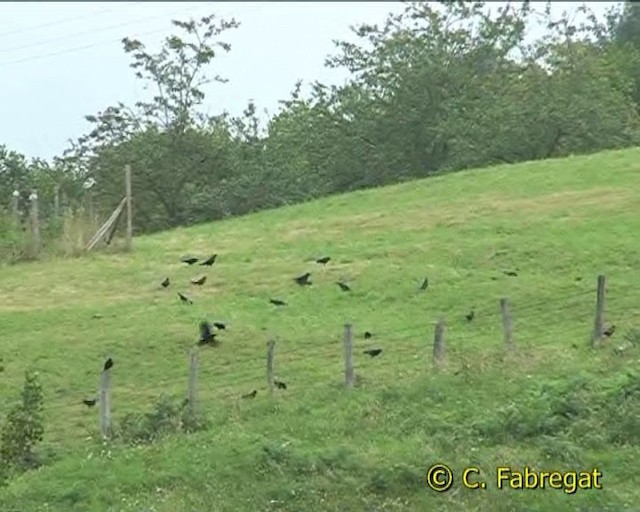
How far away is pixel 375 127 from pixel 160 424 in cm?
3444

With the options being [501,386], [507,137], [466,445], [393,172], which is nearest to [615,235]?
[501,386]

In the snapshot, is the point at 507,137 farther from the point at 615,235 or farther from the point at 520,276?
the point at 520,276

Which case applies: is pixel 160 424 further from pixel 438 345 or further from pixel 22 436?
pixel 438 345

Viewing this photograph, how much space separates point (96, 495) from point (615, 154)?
26.7 m

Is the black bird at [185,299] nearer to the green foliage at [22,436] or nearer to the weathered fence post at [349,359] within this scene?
the weathered fence post at [349,359]

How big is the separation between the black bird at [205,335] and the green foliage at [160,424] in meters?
5.11

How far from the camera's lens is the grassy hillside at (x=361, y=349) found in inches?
471

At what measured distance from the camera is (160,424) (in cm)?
1394

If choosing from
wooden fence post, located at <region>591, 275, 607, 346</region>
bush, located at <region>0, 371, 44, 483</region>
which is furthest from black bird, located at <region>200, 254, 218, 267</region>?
bush, located at <region>0, 371, 44, 483</region>

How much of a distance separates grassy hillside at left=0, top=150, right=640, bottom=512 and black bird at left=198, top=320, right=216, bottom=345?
11.3 inches

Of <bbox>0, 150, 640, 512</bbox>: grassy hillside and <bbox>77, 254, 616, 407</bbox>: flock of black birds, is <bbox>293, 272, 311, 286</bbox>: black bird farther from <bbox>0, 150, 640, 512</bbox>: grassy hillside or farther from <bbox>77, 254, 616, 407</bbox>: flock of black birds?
<bbox>0, 150, 640, 512</bbox>: grassy hillside

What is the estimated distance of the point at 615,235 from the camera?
25.8 m

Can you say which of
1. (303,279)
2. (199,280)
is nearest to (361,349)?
(303,279)

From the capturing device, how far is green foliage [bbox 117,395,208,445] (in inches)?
542
